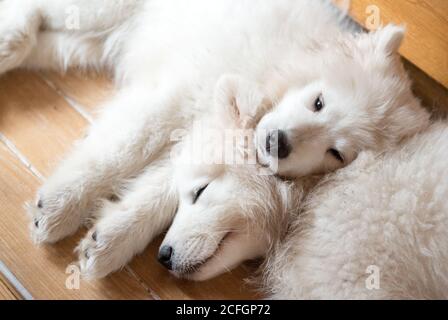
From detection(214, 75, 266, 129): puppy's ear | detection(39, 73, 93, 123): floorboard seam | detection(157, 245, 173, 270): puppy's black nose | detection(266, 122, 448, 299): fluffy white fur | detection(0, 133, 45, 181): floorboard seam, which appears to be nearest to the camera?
detection(266, 122, 448, 299): fluffy white fur

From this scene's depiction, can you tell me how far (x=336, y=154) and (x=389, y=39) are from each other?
0.40m

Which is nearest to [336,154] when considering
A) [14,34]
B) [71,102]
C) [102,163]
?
[102,163]

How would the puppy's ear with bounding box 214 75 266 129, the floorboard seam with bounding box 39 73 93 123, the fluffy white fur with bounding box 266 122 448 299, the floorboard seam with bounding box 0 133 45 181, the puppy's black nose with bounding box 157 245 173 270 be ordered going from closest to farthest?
the fluffy white fur with bounding box 266 122 448 299
the puppy's black nose with bounding box 157 245 173 270
the puppy's ear with bounding box 214 75 266 129
the floorboard seam with bounding box 0 133 45 181
the floorboard seam with bounding box 39 73 93 123

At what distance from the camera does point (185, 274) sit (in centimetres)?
151

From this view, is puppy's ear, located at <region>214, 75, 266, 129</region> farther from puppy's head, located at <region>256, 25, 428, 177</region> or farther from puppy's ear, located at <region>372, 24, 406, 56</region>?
puppy's ear, located at <region>372, 24, 406, 56</region>

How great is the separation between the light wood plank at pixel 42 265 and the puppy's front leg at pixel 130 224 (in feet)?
0.17

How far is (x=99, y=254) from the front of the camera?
1.47 m

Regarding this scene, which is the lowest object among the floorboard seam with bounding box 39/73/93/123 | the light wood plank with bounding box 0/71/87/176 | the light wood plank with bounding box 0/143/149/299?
the light wood plank with bounding box 0/143/149/299

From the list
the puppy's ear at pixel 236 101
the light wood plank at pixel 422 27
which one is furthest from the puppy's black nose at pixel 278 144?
the light wood plank at pixel 422 27

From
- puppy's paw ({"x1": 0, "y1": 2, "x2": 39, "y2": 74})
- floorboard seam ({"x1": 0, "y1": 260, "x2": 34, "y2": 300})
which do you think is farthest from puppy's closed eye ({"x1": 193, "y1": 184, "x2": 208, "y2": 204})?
puppy's paw ({"x1": 0, "y1": 2, "x2": 39, "y2": 74})

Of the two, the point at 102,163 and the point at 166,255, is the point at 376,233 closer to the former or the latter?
the point at 166,255

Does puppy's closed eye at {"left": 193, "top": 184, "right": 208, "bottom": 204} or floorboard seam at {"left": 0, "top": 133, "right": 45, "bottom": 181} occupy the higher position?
puppy's closed eye at {"left": 193, "top": 184, "right": 208, "bottom": 204}

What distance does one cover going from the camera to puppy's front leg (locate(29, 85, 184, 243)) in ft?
5.05

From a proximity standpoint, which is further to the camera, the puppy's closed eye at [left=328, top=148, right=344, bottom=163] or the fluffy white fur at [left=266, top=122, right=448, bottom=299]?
the puppy's closed eye at [left=328, top=148, right=344, bottom=163]
